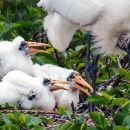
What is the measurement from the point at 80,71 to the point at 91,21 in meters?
0.67

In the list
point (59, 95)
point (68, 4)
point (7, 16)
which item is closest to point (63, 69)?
point (59, 95)

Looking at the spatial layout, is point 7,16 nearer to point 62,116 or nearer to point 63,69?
point 63,69

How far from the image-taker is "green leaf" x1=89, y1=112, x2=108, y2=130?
517cm

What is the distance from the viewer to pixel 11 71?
21.2ft

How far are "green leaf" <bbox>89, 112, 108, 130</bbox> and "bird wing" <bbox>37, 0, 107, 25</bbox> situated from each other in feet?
5.32

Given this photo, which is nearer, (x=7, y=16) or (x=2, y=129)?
(x=2, y=129)

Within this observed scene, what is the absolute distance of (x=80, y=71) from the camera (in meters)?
7.23

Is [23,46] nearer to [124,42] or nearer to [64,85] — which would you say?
[64,85]

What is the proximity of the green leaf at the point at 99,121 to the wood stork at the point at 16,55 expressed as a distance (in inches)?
59.4

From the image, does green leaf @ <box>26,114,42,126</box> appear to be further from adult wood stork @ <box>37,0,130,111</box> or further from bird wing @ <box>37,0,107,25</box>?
bird wing @ <box>37,0,107,25</box>

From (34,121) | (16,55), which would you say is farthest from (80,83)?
(34,121)

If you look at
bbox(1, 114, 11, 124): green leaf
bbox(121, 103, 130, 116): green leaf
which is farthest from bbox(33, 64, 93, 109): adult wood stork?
bbox(1, 114, 11, 124): green leaf

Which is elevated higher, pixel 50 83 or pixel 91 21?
pixel 91 21

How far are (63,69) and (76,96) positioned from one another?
26 cm
